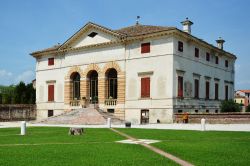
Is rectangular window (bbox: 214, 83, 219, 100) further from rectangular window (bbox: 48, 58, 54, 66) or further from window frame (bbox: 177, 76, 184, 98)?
rectangular window (bbox: 48, 58, 54, 66)

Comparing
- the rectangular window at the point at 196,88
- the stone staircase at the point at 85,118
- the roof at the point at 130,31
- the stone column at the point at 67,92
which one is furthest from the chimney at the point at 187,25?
the stone column at the point at 67,92

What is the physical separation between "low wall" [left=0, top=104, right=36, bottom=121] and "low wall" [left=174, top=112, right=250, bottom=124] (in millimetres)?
21060

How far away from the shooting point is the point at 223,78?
146 feet

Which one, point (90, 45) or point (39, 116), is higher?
point (90, 45)

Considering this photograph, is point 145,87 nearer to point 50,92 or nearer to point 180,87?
point 180,87

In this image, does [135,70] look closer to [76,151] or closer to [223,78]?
[223,78]

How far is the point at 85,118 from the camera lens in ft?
113

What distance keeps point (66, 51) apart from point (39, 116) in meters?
9.70

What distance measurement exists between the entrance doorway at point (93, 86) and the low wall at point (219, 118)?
10.8m

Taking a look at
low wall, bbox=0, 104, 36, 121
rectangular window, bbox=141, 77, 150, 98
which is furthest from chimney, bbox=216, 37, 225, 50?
low wall, bbox=0, 104, 36, 121

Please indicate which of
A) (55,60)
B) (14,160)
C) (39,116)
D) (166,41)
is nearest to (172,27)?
(166,41)

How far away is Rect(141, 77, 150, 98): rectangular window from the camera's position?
35281mm

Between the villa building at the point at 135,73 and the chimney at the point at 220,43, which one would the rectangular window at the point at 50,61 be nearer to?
the villa building at the point at 135,73

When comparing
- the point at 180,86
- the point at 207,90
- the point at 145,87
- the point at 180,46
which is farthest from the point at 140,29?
the point at 207,90
